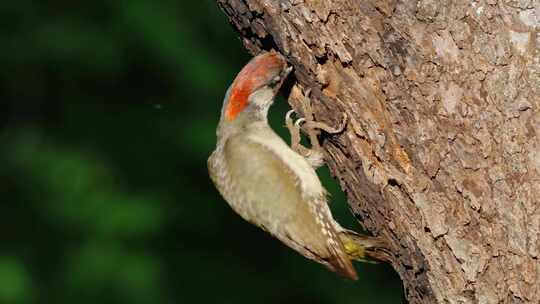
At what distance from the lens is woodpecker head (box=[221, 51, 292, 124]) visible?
315 centimetres

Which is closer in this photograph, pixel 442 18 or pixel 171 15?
pixel 442 18

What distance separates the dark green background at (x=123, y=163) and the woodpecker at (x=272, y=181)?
98.4 inches

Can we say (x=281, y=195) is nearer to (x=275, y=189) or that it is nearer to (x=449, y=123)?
(x=275, y=189)

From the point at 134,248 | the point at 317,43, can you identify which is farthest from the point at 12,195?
the point at 317,43

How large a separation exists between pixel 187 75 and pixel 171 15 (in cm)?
41

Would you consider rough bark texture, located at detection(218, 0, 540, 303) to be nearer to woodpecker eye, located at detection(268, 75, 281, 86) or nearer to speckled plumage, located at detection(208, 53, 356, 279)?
woodpecker eye, located at detection(268, 75, 281, 86)

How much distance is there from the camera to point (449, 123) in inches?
106

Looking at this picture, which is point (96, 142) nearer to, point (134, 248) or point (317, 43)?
point (134, 248)

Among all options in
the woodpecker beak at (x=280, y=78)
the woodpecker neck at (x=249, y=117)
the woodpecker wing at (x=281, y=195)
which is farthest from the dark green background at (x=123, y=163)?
the woodpecker beak at (x=280, y=78)

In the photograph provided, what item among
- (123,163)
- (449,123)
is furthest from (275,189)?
(123,163)

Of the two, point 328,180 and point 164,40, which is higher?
point 164,40

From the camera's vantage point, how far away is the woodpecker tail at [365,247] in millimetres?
3104

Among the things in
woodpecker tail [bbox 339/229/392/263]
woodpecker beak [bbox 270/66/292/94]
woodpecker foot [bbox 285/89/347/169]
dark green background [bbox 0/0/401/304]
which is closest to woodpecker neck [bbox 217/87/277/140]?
woodpecker foot [bbox 285/89/347/169]

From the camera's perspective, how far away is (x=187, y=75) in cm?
662
